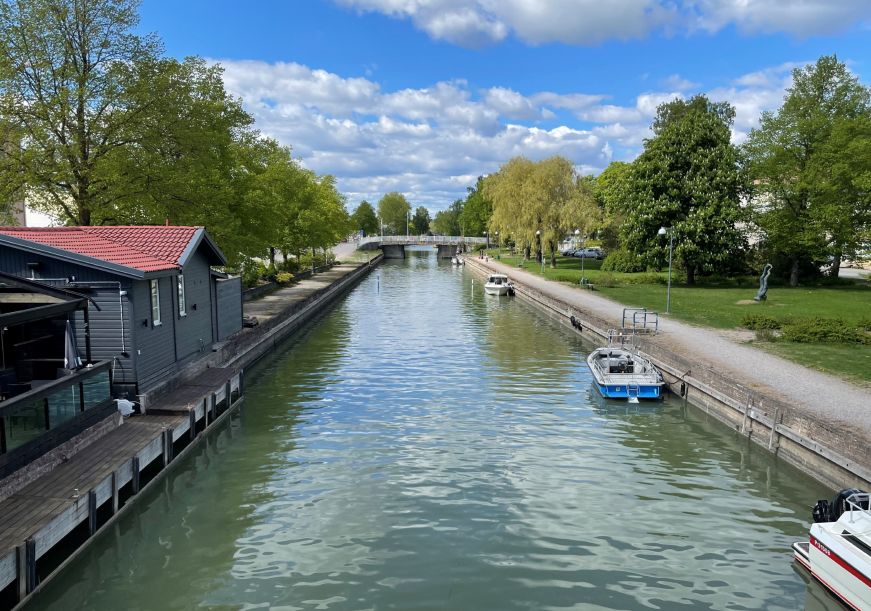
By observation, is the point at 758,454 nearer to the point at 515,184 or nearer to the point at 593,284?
the point at 593,284

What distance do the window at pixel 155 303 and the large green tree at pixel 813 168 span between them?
49.9 meters

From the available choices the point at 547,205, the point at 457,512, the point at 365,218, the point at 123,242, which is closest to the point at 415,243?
the point at 365,218

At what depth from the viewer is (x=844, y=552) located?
1036 cm

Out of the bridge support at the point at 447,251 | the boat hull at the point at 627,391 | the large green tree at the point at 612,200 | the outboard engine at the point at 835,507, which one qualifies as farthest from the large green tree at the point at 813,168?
the bridge support at the point at 447,251

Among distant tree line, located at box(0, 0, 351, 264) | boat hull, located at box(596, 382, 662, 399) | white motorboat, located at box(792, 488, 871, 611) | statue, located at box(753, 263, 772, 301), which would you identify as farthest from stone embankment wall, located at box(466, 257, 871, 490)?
distant tree line, located at box(0, 0, 351, 264)

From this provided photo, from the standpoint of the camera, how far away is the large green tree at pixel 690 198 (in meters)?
53.7

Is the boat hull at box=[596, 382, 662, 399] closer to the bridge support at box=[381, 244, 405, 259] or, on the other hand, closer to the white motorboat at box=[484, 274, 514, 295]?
the white motorboat at box=[484, 274, 514, 295]

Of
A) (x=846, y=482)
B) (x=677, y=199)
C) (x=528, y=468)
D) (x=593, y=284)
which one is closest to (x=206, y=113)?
(x=528, y=468)

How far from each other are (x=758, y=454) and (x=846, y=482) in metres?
3.38

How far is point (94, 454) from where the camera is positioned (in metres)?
14.3

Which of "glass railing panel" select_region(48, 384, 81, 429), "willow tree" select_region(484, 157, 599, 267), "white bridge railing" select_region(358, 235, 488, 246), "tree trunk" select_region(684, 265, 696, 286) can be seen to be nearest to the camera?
"glass railing panel" select_region(48, 384, 81, 429)

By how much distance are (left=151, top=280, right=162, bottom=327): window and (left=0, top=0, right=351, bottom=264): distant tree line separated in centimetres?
1115

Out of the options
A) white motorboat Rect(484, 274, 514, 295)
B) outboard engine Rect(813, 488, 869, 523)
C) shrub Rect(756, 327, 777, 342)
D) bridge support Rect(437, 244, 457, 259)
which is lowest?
outboard engine Rect(813, 488, 869, 523)

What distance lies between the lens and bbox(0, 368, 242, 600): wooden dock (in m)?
10.2
